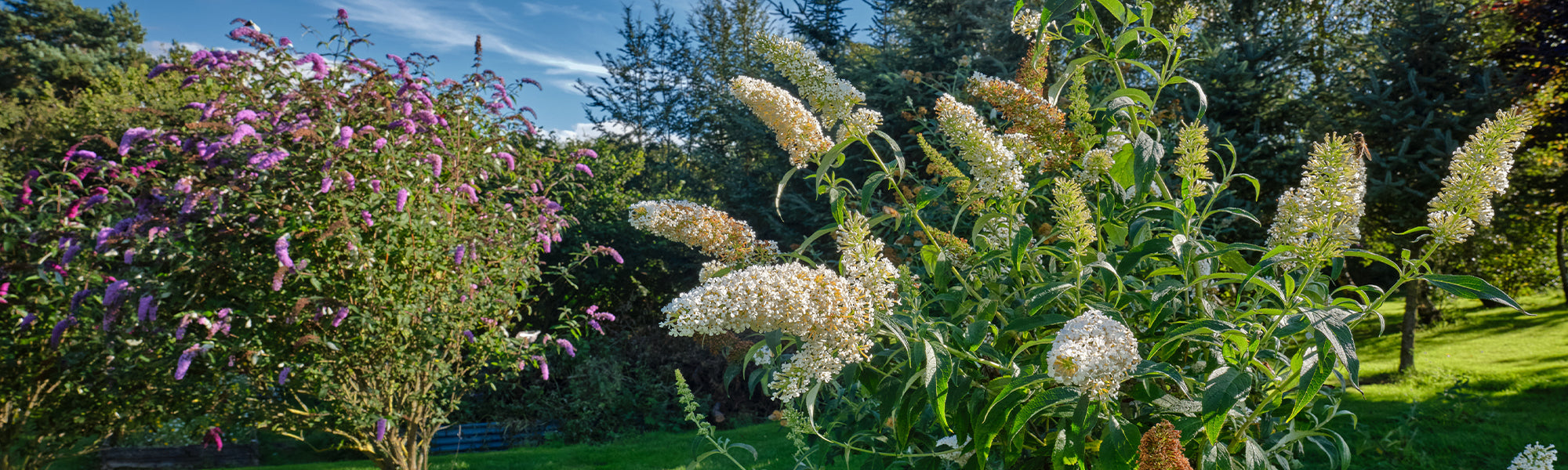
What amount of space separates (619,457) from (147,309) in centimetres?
347

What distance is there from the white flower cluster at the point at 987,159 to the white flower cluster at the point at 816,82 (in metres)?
0.26

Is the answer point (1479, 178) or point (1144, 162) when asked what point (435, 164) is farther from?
point (1479, 178)

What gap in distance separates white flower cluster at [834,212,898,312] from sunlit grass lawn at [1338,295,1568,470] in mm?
4155

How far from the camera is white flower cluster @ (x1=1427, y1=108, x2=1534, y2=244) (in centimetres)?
122

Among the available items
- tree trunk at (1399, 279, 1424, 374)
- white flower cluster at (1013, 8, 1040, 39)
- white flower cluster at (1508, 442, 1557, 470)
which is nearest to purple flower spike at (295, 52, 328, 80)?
white flower cluster at (1013, 8, 1040, 39)

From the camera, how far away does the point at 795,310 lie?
1.25 m

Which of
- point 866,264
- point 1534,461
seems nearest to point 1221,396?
point 866,264

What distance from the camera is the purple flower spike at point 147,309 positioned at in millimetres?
3477

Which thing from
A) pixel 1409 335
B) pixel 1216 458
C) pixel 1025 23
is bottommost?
pixel 1409 335

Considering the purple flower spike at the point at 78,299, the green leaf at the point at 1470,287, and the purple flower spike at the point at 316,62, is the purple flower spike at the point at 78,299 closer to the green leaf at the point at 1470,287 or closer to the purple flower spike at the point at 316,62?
the purple flower spike at the point at 316,62

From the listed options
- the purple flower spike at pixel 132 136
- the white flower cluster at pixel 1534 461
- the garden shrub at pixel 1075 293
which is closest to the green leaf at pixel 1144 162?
the garden shrub at pixel 1075 293

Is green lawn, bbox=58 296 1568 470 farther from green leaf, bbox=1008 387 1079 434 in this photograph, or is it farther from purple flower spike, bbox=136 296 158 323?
purple flower spike, bbox=136 296 158 323

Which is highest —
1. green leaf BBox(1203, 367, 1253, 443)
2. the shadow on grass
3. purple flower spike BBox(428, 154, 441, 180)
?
purple flower spike BBox(428, 154, 441, 180)

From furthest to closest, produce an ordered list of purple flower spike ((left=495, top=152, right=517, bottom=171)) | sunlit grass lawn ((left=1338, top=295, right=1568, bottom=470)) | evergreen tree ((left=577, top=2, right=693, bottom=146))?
evergreen tree ((left=577, top=2, right=693, bottom=146)) → sunlit grass lawn ((left=1338, top=295, right=1568, bottom=470)) → purple flower spike ((left=495, top=152, right=517, bottom=171))
